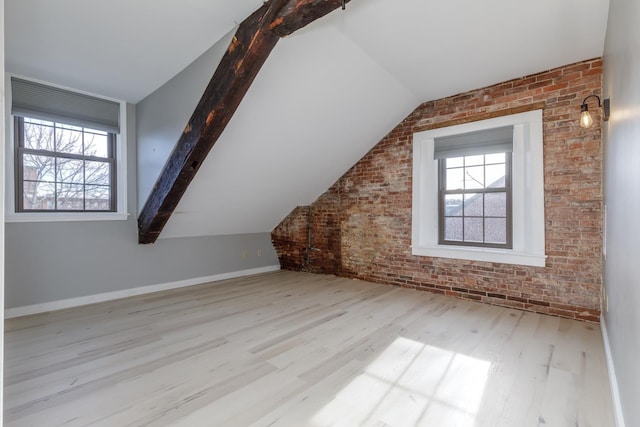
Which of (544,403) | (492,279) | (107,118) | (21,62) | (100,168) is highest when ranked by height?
(21,62)

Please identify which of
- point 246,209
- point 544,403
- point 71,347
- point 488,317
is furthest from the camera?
point 246,209

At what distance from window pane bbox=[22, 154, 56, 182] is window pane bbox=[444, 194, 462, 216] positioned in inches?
191

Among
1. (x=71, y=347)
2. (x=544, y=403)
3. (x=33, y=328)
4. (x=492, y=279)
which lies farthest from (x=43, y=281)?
(x=492, y=279)

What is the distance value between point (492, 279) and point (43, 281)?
5.09 m

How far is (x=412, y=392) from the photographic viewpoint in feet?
6.43

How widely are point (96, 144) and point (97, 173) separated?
0.36 metres

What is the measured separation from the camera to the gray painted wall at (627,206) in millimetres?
1321

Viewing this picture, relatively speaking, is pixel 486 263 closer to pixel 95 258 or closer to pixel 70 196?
pixel 95 258

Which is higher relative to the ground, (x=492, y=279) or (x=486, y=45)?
(x=486, y=45)

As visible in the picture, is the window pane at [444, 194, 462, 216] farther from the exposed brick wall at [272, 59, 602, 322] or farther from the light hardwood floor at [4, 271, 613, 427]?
the light hardwood floor at [4, 271, 613, 427]

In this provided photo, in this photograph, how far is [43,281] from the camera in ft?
11.2

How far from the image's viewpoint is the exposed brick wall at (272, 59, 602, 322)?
313 centimetres

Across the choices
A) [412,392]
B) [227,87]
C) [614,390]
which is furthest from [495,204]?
[227,87]

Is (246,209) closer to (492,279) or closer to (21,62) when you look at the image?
(21,62)
